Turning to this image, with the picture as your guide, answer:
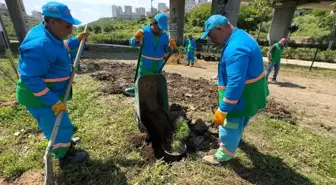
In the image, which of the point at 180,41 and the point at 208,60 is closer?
the point at 208,60

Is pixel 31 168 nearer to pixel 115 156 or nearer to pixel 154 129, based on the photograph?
pixel 115 156

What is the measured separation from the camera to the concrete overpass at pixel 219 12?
49.6 ft

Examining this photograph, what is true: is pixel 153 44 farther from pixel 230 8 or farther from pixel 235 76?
pixel 230 8

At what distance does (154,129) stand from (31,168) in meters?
1.80

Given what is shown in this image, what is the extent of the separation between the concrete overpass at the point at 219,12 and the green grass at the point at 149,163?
40.6 feet

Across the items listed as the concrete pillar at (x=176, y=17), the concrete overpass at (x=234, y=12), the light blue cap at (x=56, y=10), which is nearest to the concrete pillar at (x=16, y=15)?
the concrete pillar at (x=176, y=17)

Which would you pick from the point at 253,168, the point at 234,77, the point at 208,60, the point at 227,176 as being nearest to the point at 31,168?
the point at 227,176

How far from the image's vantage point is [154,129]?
3.47m

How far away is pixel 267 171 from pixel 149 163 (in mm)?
1650

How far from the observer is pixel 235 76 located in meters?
2.17

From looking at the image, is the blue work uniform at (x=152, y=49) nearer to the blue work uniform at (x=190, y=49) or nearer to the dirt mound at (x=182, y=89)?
the dirt mound at (x=182, y=89)

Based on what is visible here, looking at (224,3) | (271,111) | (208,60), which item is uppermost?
(224,3)

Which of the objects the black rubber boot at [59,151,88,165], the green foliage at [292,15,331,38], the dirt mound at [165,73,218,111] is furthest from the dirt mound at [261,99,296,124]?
the green foliage at [292,15,331,38]

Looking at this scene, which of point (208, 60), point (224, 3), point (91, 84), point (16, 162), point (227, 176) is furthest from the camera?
point (224, 3)
